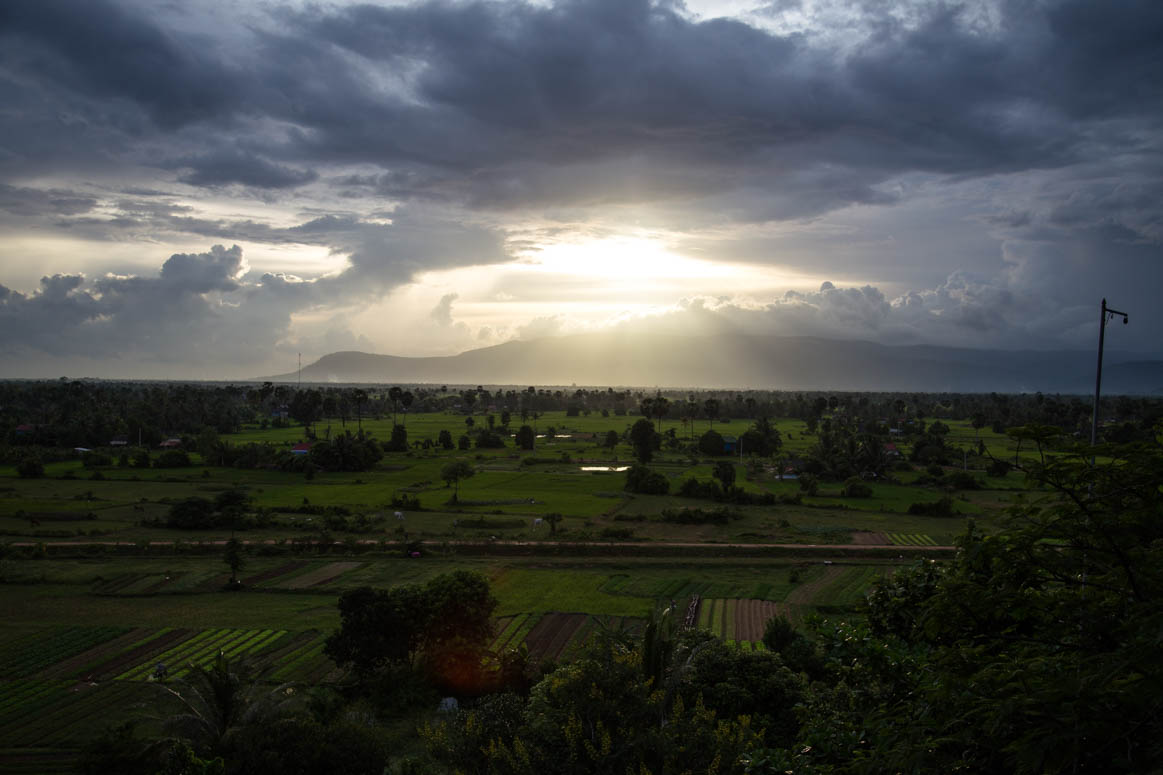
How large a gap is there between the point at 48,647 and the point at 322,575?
13.3 meters

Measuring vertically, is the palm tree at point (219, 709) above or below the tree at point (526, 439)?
below

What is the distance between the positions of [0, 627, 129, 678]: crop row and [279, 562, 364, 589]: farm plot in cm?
852

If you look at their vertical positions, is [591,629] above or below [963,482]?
below

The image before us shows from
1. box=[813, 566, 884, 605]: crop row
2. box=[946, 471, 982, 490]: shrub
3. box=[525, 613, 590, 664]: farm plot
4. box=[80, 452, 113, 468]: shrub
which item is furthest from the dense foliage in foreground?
box=[80, 452, 113, 468]: shrub

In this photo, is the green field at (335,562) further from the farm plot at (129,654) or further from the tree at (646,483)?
the tree at (646,483)

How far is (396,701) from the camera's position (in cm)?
2428

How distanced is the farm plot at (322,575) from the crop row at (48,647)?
8520mm

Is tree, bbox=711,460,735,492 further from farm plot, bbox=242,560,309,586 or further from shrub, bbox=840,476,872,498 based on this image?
farm plot, bbox=242,560,309,586

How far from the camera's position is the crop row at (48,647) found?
25.5 m

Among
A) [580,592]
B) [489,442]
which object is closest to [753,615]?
[580,592]

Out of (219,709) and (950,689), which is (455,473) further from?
(950,689)

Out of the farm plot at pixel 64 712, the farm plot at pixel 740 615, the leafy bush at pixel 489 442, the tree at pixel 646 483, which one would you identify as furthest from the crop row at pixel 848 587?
the leafy bush at pixel 489 442

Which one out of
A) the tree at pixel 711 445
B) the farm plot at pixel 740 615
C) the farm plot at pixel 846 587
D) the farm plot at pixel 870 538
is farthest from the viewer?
the tree at pixel 711 445

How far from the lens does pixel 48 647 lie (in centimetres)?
2759
